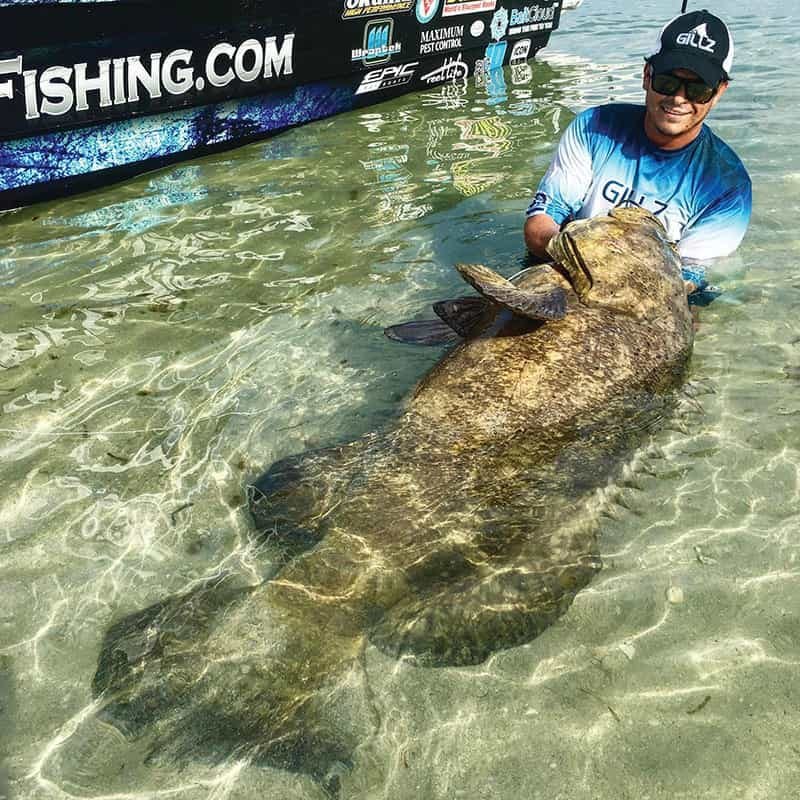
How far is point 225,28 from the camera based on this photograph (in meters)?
8.88

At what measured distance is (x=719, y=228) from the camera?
5.36 m

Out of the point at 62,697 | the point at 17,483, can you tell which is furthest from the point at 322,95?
the point at 62,697

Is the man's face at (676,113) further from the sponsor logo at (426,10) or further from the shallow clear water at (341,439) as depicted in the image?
the sponsor logo at (426,10)

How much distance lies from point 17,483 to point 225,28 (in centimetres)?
708

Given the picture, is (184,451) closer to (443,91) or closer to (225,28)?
(225,28)

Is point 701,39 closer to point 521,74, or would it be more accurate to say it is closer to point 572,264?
point 572,264

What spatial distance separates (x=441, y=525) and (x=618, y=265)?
1.99 meters

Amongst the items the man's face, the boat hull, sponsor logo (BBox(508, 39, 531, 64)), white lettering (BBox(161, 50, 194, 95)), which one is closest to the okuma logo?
the man's face

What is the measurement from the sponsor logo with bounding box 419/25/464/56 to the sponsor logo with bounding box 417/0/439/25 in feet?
→ 0.75

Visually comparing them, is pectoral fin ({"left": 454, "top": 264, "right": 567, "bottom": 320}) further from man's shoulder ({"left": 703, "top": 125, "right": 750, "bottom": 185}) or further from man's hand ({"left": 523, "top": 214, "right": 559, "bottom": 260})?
man's shoulder ({"left": 703, "top": 125, "right": 750, "bottom": 185})

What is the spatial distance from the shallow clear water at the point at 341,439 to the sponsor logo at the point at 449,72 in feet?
16.2

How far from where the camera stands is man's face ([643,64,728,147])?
5.09m

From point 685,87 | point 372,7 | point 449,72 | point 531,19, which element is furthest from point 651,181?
point 531,19

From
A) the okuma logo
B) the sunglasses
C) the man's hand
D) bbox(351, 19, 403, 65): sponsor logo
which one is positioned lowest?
the man's hand
